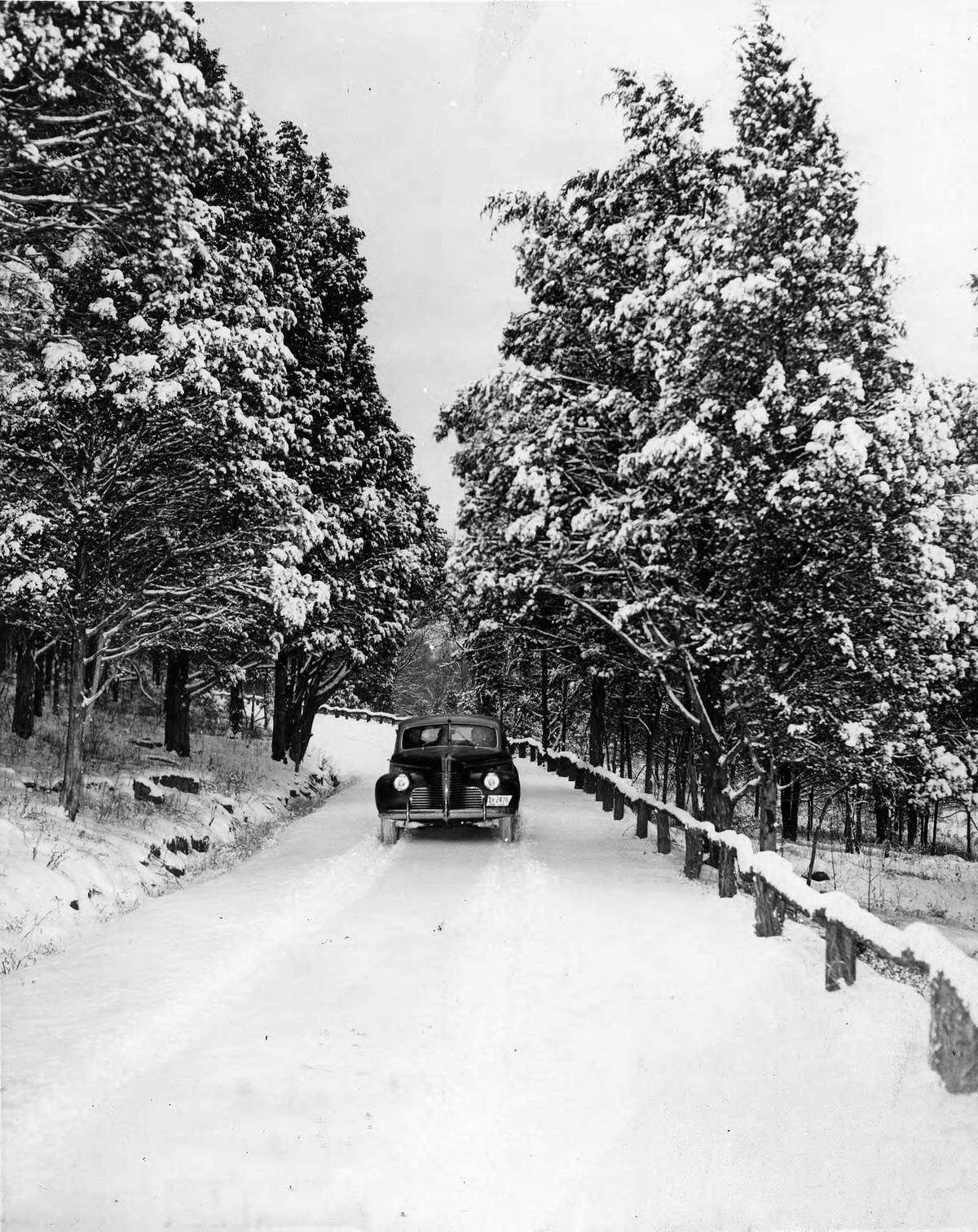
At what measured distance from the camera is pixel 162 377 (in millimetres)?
10969

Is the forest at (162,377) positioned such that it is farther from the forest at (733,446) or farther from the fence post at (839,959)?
the fence post at (839,959)

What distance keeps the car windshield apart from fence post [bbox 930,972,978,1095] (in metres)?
9.86

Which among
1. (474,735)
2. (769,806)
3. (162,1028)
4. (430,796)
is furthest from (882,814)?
(162,1028)

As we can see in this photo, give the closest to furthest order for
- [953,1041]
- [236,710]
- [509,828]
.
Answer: [953,1041] < [509,828] < [236,710]

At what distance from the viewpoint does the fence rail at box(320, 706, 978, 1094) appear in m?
4.36

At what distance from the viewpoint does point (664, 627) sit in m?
12.9

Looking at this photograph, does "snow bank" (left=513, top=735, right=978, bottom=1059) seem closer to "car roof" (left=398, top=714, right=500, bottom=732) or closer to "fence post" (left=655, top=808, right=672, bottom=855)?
"fence post" (left=655, top=808, right=672, bottom=855)

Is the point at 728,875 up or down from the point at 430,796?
down

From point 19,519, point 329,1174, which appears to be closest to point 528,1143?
point 329,1174

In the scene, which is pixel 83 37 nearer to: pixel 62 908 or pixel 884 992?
pixel 62 908

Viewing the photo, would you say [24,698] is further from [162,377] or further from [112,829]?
[162,377]

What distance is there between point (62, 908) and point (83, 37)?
295 inches

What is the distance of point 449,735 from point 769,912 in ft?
24.4

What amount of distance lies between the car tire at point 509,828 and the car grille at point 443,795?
24.0 inches
